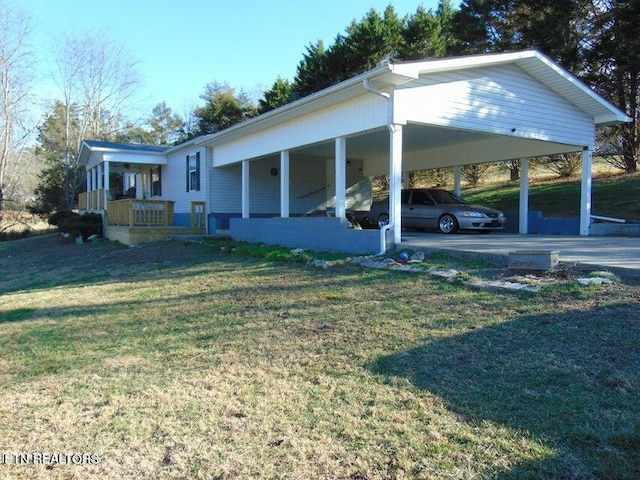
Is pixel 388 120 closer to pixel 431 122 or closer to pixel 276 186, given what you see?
pixel 431 122

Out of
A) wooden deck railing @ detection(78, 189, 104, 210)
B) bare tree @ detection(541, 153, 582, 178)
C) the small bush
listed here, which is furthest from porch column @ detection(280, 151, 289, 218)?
bare tree @ detection(541, 153, 582, 178)

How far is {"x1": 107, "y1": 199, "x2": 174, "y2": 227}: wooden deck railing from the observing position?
55.9 ft

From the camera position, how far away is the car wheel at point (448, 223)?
530 inches

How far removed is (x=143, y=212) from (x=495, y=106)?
1238cm

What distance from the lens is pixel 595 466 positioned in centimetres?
263

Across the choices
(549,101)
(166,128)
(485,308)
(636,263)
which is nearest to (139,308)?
(485,308)

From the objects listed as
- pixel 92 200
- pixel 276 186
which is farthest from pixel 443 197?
pixel 92 200

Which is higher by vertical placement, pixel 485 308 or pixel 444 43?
pixel 444 43

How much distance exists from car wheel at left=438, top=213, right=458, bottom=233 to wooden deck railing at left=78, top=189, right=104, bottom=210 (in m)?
14.9

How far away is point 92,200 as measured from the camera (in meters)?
23.3

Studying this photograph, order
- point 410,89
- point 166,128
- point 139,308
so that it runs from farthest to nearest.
→ point 166,128 < point 410,89 < point 139,308

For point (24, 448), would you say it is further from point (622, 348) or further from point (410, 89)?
point (410, 89)

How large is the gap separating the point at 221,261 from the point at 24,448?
319 inches

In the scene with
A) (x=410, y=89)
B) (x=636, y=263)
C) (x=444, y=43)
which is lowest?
(x=636, y=263)
